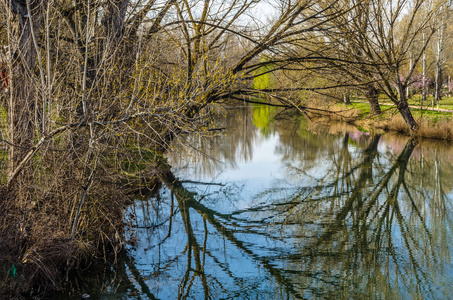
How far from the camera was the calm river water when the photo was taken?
20.1ft

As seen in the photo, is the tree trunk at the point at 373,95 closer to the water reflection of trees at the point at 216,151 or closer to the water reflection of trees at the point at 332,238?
the water reflection of trees at the point at 332,238

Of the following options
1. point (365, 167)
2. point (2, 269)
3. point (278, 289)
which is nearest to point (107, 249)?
point (2, 269)

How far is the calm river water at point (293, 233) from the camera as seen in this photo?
20.1ft

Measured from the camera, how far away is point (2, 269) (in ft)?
16.2

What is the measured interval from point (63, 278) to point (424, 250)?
5399 mm

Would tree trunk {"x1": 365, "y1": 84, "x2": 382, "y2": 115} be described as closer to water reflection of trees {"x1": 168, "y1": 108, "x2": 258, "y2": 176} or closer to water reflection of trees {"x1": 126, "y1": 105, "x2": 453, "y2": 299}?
water reflection of trees {"x1": 126, "y1": 105, "x2": 453, "y2": 299}

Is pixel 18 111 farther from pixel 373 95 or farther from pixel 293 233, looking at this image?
pixel 373 95

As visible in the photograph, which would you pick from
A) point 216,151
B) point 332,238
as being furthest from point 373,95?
point 332,238

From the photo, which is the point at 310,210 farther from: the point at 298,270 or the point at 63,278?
the point at 63,278

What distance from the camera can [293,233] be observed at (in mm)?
8078

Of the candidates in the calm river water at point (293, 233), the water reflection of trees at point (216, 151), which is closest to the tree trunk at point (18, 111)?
the calm river water at point (293, 233)

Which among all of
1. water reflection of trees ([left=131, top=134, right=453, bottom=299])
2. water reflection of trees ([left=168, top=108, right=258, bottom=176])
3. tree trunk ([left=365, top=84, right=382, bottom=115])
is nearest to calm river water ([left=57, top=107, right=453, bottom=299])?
water reflection of trees ([left=131, top=134, right=453, bottom=299])

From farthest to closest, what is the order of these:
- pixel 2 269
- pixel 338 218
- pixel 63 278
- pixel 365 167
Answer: pixel 365 167 < pixel 338 218 < pixel 63 278 < pixel 2 269

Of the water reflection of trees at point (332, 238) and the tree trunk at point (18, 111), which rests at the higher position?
the tree trunk at point (18, 111)
